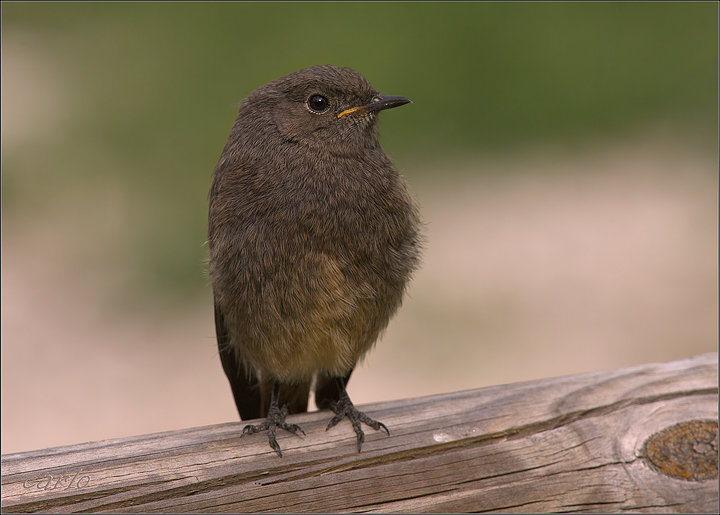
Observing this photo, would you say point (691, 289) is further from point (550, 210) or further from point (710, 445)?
point (710, 445)

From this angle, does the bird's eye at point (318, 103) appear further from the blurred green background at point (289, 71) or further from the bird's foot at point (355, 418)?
the blurred green background at point (289, 71)

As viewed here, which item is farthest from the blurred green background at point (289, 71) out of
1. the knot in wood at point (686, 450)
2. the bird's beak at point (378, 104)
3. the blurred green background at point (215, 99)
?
the knot in wood at point (686, 450)

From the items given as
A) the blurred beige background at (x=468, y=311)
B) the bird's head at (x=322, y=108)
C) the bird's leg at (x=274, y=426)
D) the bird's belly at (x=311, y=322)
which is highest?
the bird's head at (x=322, y=108)

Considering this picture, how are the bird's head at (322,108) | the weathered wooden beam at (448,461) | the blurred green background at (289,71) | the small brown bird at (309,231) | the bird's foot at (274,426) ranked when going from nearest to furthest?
the weathered wooden beam at (448,461)
the bird's foot at (274,426)
the small brown bird at (309,231)
the bird's head at (322,108)
the blurred green background at (289,71)

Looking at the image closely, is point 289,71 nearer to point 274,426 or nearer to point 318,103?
point 318,103

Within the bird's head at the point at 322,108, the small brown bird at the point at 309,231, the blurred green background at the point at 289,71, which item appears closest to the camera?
the small brown bird at the point at 309,231

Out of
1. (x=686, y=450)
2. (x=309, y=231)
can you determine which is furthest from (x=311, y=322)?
(x=686, y=450)

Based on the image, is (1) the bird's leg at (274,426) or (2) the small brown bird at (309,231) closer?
(1) the bird's leg at (274,426)

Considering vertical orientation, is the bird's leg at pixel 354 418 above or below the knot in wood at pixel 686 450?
above

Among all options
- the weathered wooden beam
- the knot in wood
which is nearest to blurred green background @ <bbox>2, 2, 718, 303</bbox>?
the weathered wooden beam
